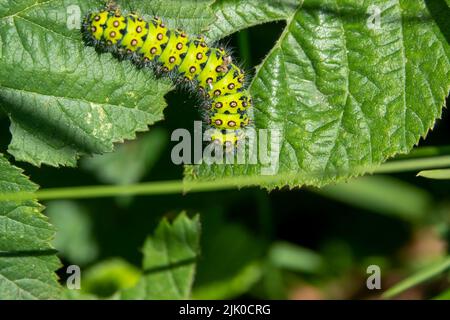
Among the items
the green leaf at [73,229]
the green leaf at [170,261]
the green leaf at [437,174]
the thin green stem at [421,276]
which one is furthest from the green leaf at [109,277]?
the green leaf at [437,174]

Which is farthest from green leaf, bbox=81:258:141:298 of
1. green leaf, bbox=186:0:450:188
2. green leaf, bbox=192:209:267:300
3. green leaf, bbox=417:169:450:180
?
green leaf, bbox=417:169:450:180

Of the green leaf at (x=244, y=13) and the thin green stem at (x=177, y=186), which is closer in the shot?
the thin green stem at (x=177, y=186)

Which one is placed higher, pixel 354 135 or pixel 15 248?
pixel 354 135

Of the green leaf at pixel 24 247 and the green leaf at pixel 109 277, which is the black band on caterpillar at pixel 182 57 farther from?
the green leaf at pixel 109 277

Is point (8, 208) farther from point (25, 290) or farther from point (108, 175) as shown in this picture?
point (108, 175)

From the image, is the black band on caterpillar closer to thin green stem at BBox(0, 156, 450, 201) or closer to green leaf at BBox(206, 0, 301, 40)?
green leaf at BBox(206, 0, 301, 40)
